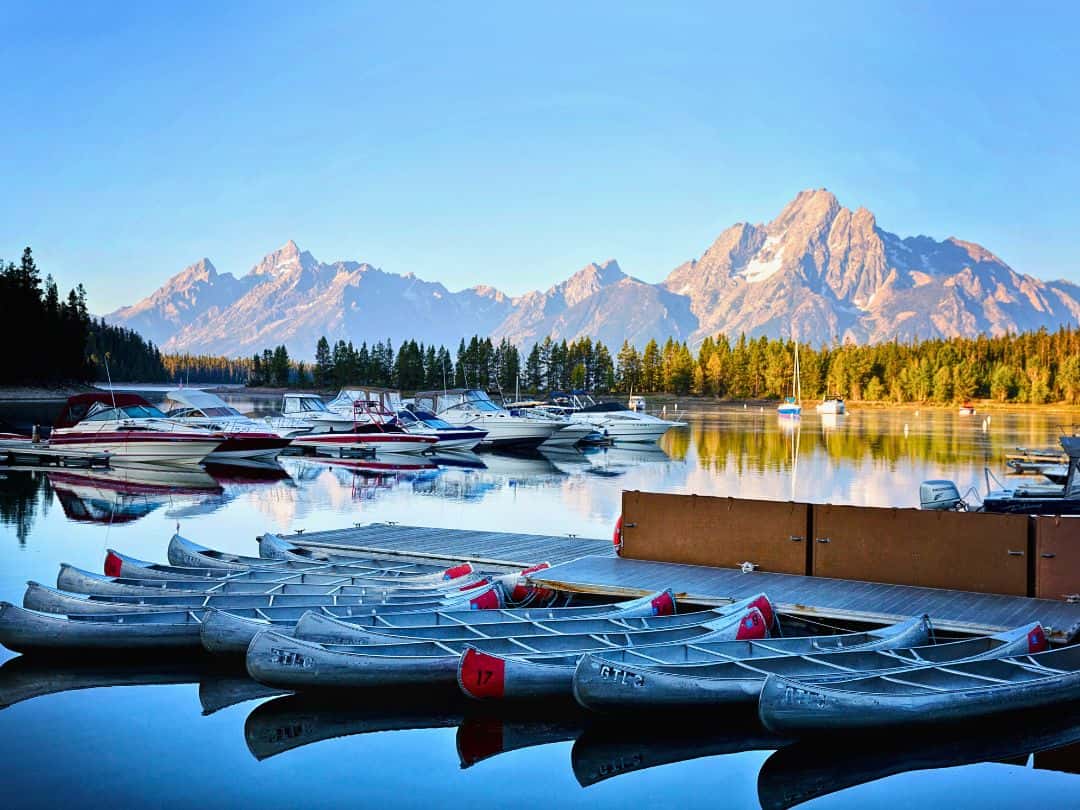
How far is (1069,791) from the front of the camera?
1052 cm

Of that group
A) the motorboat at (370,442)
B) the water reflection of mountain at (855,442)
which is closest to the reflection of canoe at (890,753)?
the water reflection of mountain at (855,442)

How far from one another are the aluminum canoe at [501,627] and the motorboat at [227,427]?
3819 cm

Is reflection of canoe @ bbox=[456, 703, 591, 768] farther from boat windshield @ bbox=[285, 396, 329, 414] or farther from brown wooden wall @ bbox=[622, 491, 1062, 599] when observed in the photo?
boat windshield @ bbox=[285, 396, 329, 414]

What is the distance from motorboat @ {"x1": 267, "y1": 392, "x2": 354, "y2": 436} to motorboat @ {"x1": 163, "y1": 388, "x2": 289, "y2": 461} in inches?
460

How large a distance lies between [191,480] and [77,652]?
2983 cm

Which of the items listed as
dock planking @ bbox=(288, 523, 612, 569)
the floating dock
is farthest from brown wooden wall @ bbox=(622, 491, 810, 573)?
the floating dock

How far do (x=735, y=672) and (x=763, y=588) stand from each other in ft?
11.3

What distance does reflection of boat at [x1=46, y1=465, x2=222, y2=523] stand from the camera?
32312 millimetres

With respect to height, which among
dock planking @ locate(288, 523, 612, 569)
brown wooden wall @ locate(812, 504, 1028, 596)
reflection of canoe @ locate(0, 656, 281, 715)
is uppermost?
brown wooden wall @ locate(812, 504, 1028, 596)

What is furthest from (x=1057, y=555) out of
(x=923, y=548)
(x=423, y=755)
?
(x=423, y=755)

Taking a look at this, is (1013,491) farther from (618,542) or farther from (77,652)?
(77,652)

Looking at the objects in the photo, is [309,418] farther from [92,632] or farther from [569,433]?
[92,632]

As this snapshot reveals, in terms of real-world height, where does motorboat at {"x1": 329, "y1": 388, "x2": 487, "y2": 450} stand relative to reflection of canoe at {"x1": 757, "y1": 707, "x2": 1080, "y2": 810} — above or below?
above

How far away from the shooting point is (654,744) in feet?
38.3
